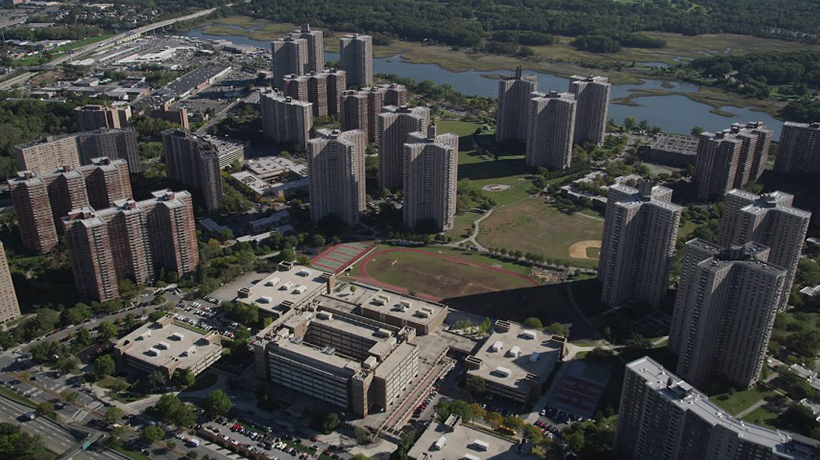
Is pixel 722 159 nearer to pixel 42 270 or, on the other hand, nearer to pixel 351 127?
pixel 351 127

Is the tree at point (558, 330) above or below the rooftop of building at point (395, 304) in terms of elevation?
below

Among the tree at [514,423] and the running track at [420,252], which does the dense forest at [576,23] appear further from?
the tree at [514,423]

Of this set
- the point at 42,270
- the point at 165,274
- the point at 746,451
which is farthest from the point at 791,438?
the point at 42,270

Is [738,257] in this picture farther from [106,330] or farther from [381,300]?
[106,330]

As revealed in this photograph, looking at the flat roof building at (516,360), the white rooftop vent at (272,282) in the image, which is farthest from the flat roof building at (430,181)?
the flat roof building at (516,360)

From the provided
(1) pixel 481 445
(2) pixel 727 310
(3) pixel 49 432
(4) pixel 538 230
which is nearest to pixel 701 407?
(1) pixel 481 445

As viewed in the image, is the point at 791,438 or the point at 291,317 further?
the point at 291,317
